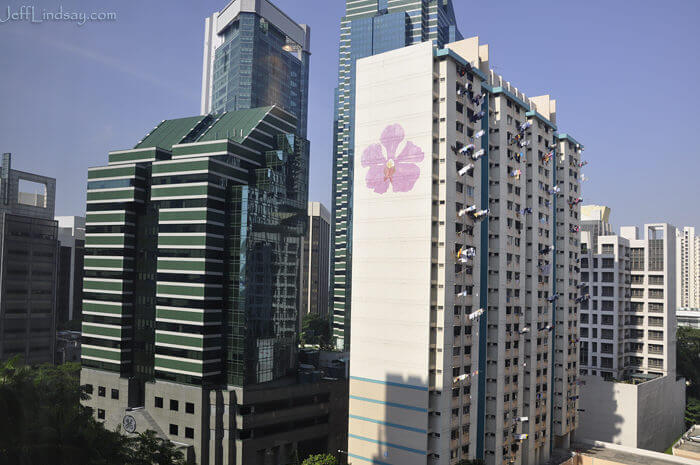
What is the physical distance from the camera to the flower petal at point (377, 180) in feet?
192

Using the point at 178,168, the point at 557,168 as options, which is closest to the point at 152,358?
the point at 178,168

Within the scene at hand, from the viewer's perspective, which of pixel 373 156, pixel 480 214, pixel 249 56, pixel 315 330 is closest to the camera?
pixel 480 214

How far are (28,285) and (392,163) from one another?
61359 millimetres

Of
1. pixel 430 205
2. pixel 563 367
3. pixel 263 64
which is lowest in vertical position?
pixel 563 367

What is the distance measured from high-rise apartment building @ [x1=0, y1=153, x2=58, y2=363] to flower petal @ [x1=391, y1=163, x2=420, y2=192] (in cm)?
3765

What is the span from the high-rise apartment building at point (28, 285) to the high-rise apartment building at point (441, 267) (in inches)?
1446

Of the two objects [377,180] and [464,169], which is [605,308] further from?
[377,180]

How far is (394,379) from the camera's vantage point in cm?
5569

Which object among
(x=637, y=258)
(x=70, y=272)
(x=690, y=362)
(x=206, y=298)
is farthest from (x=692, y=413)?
(x=70, y=272)

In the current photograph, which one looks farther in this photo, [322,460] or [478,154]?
[478,154]

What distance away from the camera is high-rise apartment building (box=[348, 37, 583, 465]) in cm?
5466

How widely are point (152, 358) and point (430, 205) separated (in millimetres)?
46086

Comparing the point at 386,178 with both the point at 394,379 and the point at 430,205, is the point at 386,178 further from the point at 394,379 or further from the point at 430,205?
the point at 394,379

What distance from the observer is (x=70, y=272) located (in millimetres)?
131000
